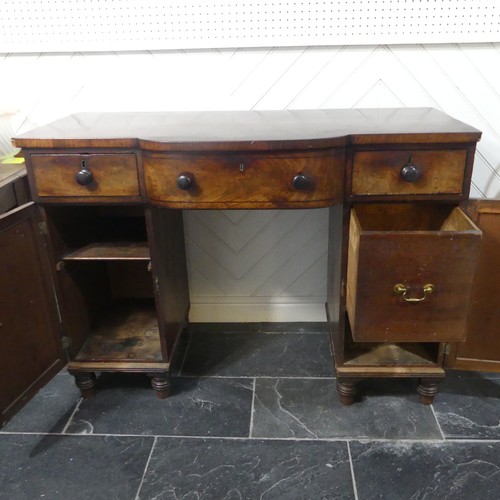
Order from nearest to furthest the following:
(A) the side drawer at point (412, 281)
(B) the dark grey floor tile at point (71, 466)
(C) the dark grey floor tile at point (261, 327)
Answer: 1. (A) the side drawer at point (412, 281)
2. (B) the dark grey floor tile at point (71, 466)
3. (C) the dark grey floor tile at point (261, 327)

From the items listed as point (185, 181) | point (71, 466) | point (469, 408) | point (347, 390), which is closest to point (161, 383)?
point (71, 466)

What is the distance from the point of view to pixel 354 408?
148 centimetres

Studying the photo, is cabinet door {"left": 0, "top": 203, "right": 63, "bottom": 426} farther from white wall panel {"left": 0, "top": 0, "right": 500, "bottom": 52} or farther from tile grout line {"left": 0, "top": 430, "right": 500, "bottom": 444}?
white wall panel {"left": 0, "top": 0, "right": 500, "bottom": 52}

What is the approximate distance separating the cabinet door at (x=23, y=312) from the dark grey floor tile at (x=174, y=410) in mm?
205

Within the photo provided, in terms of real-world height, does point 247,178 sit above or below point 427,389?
above

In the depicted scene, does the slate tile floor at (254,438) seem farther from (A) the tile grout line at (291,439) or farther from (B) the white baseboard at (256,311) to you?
(B) the white baseboard at (256,311)

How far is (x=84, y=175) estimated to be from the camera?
4.00 feet

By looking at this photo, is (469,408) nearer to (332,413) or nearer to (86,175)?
(332,413)

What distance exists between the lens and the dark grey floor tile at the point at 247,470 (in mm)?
1205

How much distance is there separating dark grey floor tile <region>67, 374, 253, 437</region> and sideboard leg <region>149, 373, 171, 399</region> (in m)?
0.03

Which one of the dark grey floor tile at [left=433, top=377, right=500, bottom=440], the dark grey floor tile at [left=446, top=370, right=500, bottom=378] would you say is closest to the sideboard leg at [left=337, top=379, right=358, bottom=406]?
the dark grey floor tile at [left=433, top=377, right=500, bottom=440]

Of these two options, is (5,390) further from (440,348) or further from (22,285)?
(440,348)

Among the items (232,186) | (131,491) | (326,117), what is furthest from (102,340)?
(326,117)

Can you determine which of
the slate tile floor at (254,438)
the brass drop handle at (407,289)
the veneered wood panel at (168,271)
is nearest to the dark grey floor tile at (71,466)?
the slate tile floor at (254,438)
